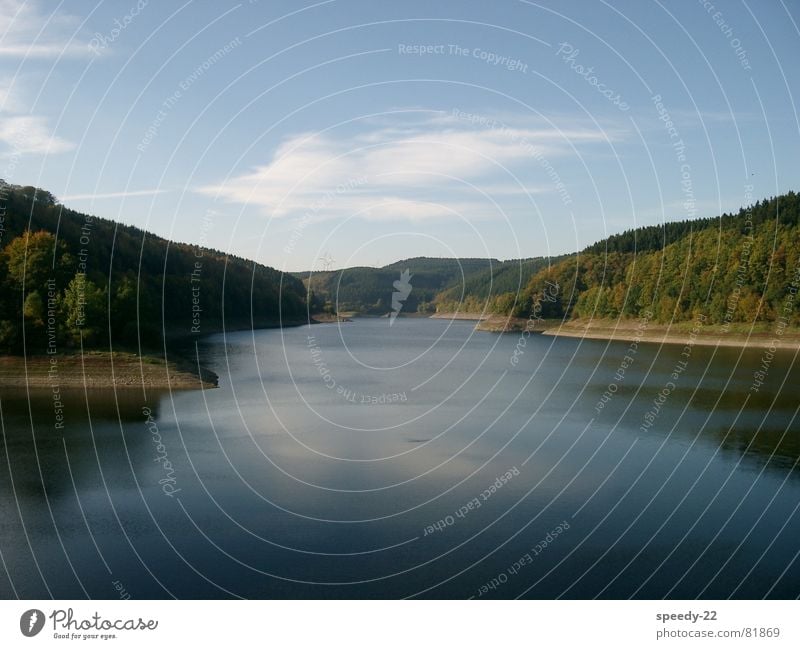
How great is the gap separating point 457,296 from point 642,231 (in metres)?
67.7

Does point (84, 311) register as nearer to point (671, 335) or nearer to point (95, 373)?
point (95, 373)

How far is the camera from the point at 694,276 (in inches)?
3366

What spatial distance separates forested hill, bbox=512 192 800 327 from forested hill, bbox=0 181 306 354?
4984 centimetres

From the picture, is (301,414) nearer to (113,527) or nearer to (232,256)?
(113,527)

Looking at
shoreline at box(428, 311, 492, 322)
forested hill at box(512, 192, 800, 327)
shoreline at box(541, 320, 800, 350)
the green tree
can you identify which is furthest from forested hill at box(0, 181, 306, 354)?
shoreline at box(428, 311, 492, 322)

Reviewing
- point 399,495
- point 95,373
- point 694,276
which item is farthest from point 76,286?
point 694,276

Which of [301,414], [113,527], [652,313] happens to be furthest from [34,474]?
[652,313]

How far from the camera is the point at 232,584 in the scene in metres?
14.2

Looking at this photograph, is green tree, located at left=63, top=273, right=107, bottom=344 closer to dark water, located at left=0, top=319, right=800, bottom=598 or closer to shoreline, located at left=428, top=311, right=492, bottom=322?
dark water, located at left=0, top=319, right=800, bottom=598

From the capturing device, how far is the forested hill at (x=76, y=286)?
4162 cm

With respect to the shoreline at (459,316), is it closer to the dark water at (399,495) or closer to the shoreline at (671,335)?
the shoreline at (671,335)

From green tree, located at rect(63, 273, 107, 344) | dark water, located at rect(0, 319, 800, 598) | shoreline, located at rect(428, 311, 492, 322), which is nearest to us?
dark water, located at rect(0, 319, 800, 598)

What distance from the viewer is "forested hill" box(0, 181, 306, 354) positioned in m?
41.6

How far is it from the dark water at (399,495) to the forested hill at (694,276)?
39.5m
